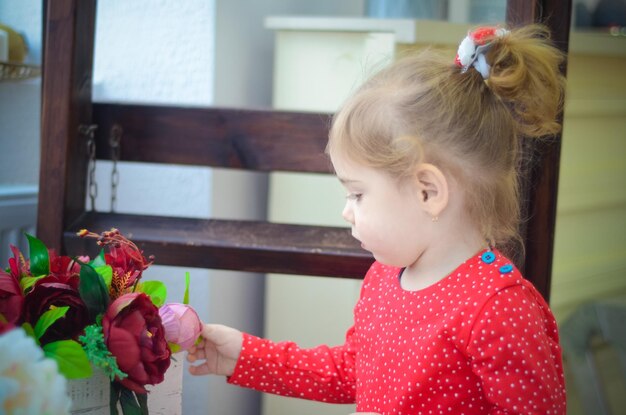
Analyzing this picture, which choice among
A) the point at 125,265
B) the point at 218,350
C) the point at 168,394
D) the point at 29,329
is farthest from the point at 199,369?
the point at 29,329

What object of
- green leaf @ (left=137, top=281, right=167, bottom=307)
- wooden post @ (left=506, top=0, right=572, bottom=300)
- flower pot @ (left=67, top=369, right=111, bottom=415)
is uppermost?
wooden post @ (left=506, top=0, right=572, bottom=300)

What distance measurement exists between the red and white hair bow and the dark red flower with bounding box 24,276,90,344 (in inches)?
19.2

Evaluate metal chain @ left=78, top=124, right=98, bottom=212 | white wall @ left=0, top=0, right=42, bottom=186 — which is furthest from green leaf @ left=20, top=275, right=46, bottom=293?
white wall @ left=0, top=0, right=42, bottom=186

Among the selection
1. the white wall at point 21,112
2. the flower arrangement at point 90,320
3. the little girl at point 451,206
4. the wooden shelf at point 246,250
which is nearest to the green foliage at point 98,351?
the flower arrangement at point 90,320

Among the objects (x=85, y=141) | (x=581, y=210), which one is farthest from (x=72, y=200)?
(x=581, y=210)

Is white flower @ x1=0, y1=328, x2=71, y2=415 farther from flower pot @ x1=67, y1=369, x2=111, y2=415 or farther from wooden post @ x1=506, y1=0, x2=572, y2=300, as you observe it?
wooden post @ x1=506, y1=0, x2=572, y2=300

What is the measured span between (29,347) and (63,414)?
5cm

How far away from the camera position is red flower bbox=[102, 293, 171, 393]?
28.1 inches

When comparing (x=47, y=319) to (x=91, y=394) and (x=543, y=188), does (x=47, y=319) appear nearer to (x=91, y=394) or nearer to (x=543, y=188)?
(x=91, y=394)

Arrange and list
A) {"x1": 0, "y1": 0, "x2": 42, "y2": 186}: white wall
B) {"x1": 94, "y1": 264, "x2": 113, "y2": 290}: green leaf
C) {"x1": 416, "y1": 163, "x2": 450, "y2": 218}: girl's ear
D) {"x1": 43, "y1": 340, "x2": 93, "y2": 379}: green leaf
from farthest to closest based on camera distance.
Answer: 1. {"x1": 0, "y1": 0, "x2": 42, "y2": 186}: white wall
2. {"x1": 416, "y1": 163, "x2": 450, "y2": 218}: girl's ear
3. {"x1": 94, "y1": 264, "x2": 113, "y2": 290}: green leaf
4. {"x1": 43, "y1": 340, "x2": 93, "y2": 379}: green leaf

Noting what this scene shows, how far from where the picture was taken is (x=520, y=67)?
0.89 m

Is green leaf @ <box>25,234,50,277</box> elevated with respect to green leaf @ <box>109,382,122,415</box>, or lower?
elevated

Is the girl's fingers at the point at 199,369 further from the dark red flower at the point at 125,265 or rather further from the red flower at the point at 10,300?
the red flower at the point at 10,300

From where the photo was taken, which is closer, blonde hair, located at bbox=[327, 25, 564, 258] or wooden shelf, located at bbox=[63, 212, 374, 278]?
blonde hair, located at bbox=[327, 25, 564, 258]
